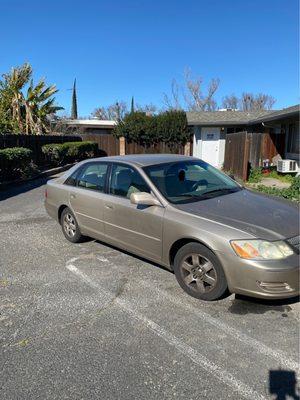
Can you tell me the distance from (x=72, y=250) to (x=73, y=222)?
48 cm

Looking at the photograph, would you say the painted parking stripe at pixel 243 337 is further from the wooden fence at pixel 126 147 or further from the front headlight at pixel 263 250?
the wooden fence at pixel 126 147

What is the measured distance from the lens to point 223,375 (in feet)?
9.27

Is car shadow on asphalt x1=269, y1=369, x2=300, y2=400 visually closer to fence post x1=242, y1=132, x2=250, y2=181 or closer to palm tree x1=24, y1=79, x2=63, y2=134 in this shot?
fence post x1=242, y1=132, x2=250, y2=181

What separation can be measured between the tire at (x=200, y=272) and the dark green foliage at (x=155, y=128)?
22.7m

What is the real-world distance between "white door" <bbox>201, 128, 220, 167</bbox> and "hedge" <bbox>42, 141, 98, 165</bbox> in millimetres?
7391

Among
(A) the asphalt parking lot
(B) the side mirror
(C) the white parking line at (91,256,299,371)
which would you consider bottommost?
(A) the asphalt parking lot

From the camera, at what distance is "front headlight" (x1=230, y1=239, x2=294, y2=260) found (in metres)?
3.58

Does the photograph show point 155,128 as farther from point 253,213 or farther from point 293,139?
point 253,213

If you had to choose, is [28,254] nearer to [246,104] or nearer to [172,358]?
[172,358]

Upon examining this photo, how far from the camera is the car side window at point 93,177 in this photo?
18.2 ft

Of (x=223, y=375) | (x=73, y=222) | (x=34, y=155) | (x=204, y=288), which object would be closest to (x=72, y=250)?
(x=73, y=222)

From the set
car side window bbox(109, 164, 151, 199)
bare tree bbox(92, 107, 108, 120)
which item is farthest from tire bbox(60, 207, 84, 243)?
bare tree bbox(92, 107, 108, 120)

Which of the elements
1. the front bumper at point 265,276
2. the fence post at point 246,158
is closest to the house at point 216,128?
the fence post at point 246,158

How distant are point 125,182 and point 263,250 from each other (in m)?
2.21
